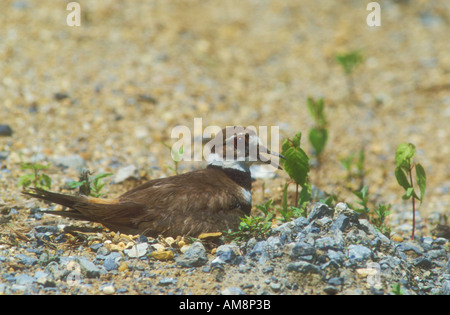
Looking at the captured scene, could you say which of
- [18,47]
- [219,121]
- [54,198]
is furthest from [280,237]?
[18,47]

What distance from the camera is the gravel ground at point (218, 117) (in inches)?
175

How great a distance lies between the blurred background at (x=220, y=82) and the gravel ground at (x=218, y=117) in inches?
1.2

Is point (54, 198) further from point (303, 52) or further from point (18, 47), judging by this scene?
point (303, 52)

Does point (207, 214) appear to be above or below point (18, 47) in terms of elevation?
below

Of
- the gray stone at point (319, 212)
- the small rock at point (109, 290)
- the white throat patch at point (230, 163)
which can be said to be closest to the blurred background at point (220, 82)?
the white throat patch at point (230, 163)

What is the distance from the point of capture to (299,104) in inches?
381

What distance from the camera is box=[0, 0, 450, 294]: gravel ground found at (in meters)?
4.45

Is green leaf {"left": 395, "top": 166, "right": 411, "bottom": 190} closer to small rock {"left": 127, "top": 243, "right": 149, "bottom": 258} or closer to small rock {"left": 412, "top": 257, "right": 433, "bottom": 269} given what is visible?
small rock {"left": 412, "top": 257, "right": 433, "bottom": 269}

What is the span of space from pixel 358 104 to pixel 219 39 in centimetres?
316

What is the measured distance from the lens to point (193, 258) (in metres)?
4.54

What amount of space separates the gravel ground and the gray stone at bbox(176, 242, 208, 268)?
0.05 feet

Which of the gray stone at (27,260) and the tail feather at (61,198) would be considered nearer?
the gray stone at (27,260)

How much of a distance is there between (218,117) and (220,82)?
1220mm

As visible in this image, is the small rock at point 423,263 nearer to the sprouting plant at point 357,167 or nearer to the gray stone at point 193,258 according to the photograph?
the gray stone at point 193,258
